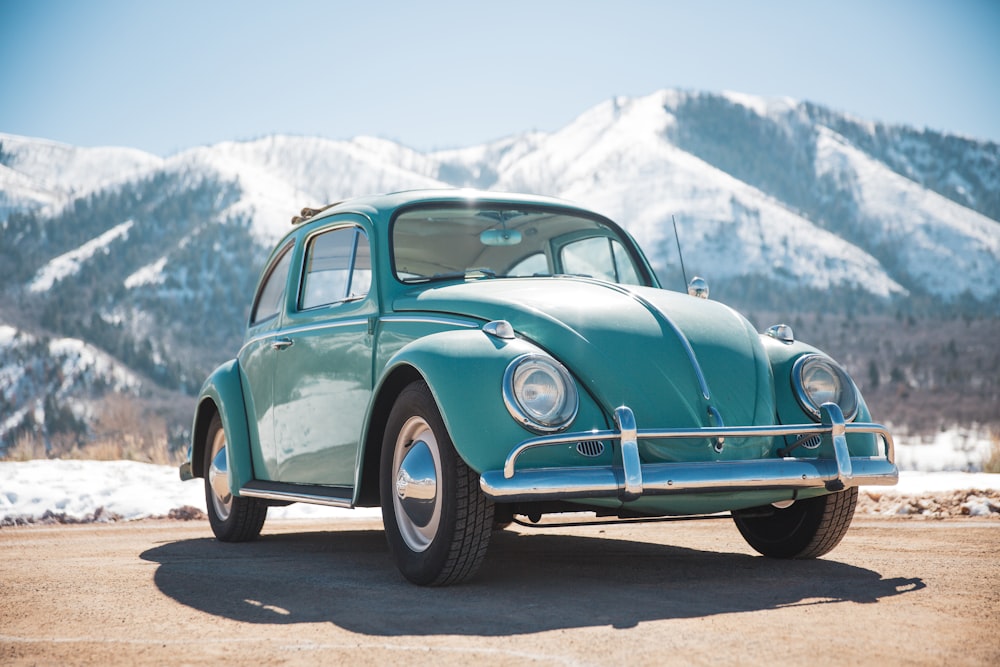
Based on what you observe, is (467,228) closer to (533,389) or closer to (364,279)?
(364,279)

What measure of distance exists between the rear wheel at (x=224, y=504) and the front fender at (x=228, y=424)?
0.34 ft

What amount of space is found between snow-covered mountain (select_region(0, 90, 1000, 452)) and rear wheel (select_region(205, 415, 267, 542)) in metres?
50.0

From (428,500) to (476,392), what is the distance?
55 centimetres

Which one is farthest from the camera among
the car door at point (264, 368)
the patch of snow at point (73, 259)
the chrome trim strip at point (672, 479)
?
the patch of snow at point (73, 259)

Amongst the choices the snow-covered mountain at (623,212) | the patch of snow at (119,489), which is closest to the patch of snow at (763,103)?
the snow-covered mountain at (623,212)

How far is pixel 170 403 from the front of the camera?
188 feet

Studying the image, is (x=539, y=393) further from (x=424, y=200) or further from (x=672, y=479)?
(x=424, y=200)

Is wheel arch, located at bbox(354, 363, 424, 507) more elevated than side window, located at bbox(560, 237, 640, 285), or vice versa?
side window, located at bbox(560, 237, 640, 285)

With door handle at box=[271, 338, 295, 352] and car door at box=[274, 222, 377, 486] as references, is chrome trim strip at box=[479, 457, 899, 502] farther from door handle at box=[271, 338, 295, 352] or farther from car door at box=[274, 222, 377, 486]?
door handle at box=[271, 338, 295, 352]

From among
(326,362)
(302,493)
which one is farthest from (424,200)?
(302,493)

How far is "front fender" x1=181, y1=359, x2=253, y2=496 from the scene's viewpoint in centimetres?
668

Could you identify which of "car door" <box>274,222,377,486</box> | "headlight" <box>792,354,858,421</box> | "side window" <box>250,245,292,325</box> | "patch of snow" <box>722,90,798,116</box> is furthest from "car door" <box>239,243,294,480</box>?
Answer: "patch of snow" <box>722,90,798,116</box>

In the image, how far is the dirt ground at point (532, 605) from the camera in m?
3.24

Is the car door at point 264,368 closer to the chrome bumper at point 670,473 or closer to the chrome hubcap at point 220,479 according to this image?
the chrome hubcap at point 220,479
